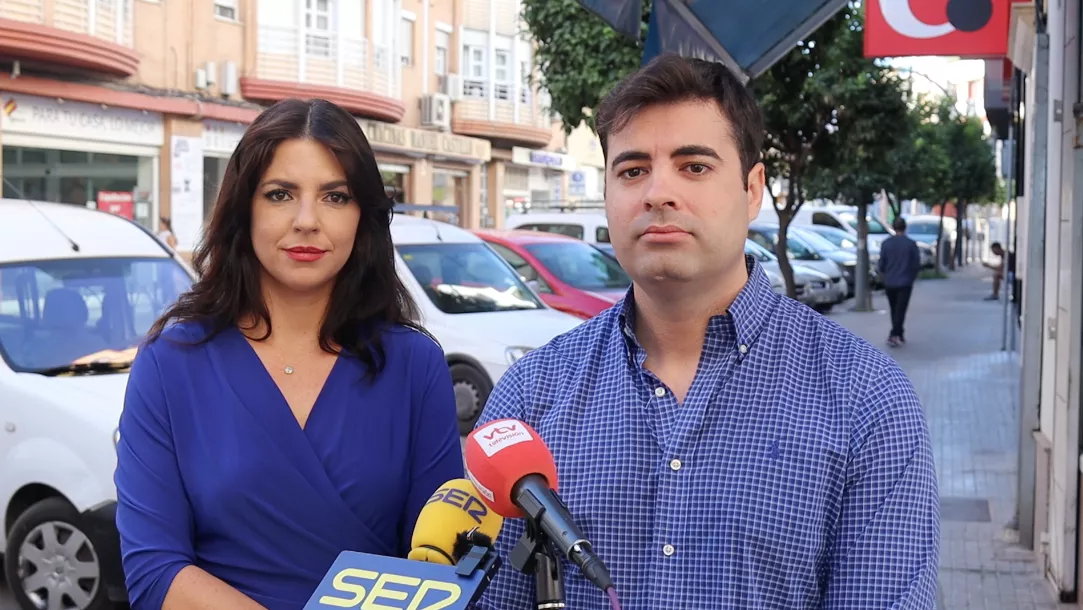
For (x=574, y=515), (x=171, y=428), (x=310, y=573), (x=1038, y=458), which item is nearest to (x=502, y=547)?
(x=574, y=515)

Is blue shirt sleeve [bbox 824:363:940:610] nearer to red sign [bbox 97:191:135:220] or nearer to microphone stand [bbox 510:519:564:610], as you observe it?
microphone stand [bbox 510:519:564:610]

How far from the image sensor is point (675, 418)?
7.18ft

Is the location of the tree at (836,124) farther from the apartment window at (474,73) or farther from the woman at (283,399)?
the apartment window at (474,73)

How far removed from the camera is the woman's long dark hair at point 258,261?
2.85 metres

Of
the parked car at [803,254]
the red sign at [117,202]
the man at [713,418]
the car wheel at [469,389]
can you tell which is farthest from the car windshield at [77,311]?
the parked car at [803,254]

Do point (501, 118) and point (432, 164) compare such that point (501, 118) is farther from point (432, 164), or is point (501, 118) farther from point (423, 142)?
point (423, 142)

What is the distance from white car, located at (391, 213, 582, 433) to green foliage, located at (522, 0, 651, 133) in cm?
556

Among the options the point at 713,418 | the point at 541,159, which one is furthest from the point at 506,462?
the point at 541,159

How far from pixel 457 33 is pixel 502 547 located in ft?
113

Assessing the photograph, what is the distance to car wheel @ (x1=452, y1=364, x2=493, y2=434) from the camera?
1081cm

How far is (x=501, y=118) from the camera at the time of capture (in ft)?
124

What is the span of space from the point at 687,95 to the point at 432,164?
33189 mm

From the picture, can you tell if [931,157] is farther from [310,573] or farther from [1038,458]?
[310,573]

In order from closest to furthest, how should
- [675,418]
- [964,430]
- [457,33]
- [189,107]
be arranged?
[675,418] < [964,430] < [189,107] < [457,33]
